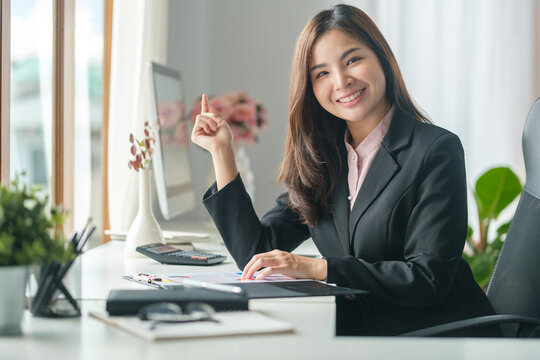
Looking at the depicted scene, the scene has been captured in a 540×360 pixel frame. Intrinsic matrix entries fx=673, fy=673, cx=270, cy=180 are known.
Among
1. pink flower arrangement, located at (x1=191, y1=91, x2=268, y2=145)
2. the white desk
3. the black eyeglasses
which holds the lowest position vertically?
the white desk

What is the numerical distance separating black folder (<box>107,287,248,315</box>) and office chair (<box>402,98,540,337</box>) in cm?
74

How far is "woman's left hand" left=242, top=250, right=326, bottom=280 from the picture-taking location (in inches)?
54.9

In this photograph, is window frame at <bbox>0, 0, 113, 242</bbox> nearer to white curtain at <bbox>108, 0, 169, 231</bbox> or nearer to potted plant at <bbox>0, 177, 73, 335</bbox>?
white curtain at <bbox>108, 0, 169, 231</bbox>

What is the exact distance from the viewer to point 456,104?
146 inches

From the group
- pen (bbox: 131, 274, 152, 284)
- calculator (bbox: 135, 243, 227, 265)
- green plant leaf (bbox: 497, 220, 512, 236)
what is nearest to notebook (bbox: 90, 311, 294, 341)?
pen (bbox: 131, 274, 152, 284)

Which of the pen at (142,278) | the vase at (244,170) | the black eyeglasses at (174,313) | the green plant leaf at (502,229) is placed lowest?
the green plant leaf at (502,229)

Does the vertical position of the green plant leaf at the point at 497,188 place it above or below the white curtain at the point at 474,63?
below

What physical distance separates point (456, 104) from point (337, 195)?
87.1 inches

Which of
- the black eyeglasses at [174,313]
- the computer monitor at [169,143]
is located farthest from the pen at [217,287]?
the computer monitor at [169,143]

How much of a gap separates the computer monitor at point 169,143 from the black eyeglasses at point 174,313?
3.35ft

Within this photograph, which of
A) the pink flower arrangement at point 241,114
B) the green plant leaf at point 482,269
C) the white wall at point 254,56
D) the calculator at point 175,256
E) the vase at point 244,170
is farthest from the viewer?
the white wall at point 254,56

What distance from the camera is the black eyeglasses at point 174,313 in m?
0.97

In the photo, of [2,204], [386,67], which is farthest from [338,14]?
[2,204]

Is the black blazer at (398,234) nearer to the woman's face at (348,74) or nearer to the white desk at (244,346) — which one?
the woman's face at (348,74)
